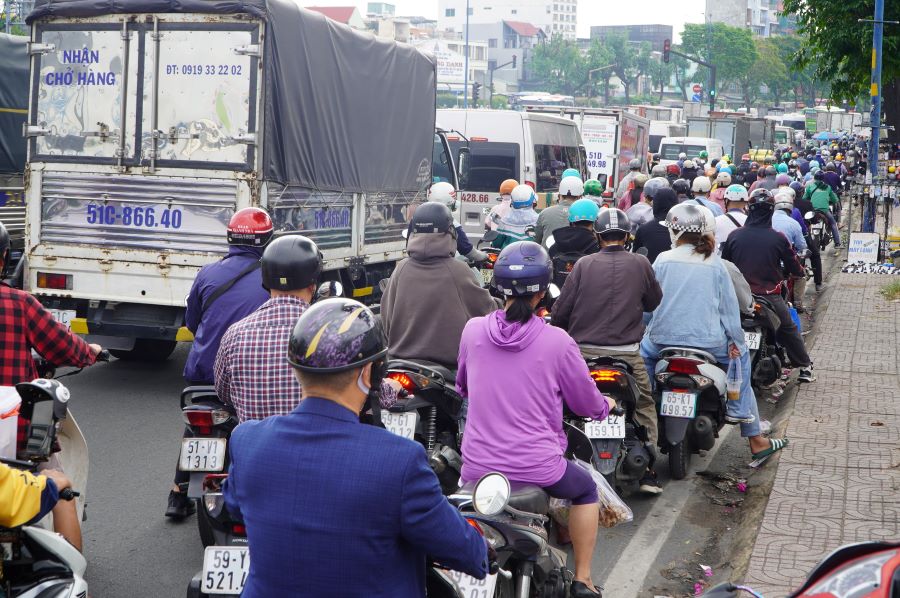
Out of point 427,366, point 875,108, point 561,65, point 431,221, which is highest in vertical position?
point 561,65

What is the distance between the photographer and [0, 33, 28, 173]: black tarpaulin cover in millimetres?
14414

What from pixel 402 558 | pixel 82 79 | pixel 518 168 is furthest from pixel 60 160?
pixel 518 168

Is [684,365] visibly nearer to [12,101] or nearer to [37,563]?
[37,563]

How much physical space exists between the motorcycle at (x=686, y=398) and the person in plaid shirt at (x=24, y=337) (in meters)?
3.82

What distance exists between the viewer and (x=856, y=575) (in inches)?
99.0

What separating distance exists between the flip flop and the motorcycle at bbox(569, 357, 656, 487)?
104 centimetres

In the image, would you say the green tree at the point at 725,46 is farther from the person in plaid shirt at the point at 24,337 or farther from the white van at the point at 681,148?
the person in plaid shirt at the point at 24,337

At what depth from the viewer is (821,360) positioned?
11.5 m

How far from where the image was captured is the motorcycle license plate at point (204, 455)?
18.8 ft

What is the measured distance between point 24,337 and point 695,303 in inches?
164

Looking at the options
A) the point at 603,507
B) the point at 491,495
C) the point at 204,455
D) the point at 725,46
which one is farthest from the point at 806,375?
the point at 725,46

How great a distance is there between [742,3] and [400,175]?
155935 mm

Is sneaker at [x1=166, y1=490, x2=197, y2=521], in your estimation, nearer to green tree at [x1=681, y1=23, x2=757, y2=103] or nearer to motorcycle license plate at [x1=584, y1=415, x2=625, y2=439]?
motorcycle license plate at [x1=584, y1=415, x2=625, y2=439]

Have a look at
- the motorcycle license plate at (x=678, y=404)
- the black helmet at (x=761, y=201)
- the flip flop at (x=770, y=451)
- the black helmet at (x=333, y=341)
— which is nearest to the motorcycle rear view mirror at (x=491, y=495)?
the black helmet at (x=333, y=341)
